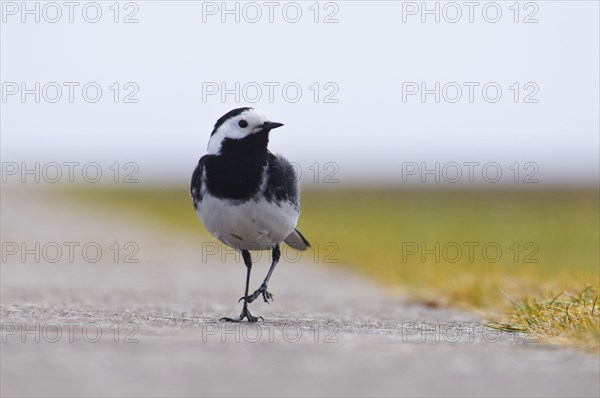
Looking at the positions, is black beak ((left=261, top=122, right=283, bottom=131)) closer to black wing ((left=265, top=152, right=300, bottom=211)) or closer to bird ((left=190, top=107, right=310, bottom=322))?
bird ((left=190, top=107, right=310, bottom=322))

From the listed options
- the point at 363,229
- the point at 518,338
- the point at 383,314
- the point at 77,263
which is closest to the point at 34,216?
the point at 363,229

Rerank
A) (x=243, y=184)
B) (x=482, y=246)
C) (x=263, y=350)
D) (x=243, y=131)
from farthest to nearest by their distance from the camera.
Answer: (x=482, y=246)
(x=243, y=131)
(x=243, y=184)
(x=263, y=350)

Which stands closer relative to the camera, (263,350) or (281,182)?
(263,350)

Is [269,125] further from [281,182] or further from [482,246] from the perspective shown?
[482,246]

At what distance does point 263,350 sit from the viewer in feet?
16.8

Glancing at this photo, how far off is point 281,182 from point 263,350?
93.6 inches

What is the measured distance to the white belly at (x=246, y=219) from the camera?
279 inches

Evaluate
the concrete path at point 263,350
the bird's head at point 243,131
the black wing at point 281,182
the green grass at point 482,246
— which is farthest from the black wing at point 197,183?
the green grass at point 482,246

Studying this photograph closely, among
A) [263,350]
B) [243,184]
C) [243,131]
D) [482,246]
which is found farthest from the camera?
[482,246]

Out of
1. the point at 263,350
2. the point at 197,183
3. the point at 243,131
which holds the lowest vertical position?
the point at 263,350

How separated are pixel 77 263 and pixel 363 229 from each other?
46.9 ft

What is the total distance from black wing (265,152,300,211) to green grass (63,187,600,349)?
5.57 feet

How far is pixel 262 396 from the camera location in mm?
4051

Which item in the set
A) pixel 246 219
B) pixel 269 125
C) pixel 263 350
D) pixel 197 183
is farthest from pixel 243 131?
pixel 263 350
